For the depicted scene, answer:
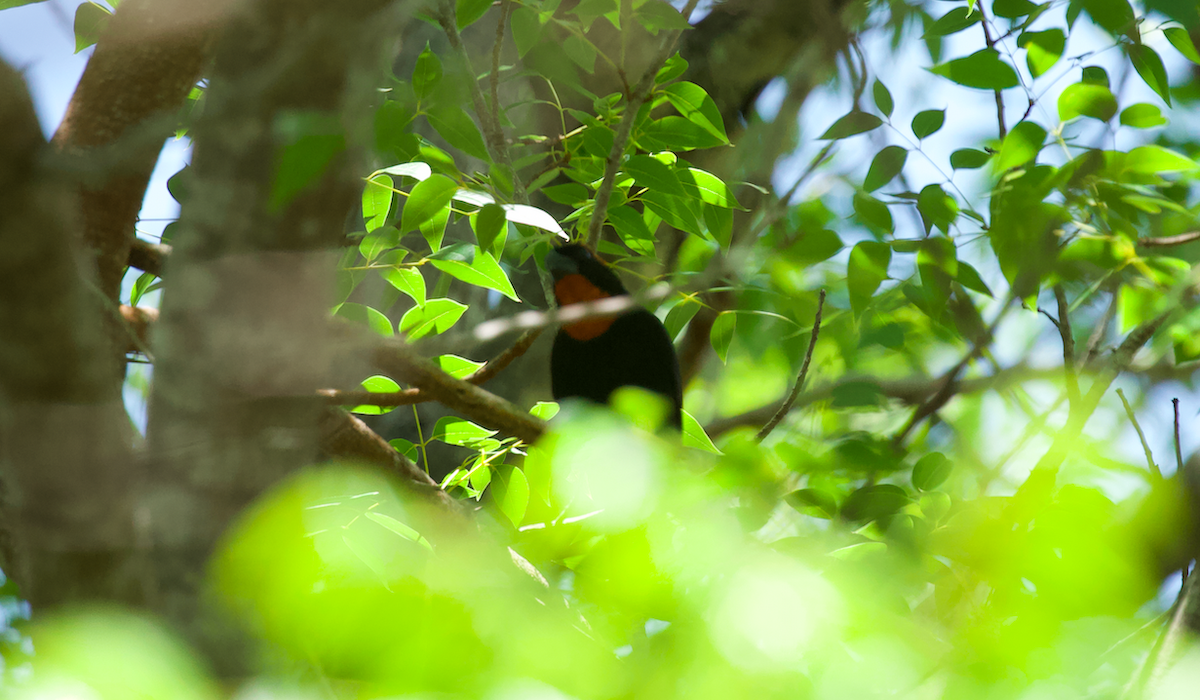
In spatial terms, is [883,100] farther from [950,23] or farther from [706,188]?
[706,188]

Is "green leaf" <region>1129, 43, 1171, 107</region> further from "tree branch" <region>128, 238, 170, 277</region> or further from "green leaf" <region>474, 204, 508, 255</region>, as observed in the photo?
"tree branch" <region>128, 238, 170, 277</region>

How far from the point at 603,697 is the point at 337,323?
0.92m

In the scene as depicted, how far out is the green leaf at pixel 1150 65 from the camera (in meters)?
1.30

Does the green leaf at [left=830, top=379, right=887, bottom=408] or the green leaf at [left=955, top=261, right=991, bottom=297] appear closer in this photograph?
the green leaf at [left=830, top=379, right=887, bottom=408]

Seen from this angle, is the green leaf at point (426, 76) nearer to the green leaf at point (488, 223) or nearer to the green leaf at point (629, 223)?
the green leaf at point (488, 223)

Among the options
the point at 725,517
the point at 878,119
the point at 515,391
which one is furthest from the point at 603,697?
the point at 515,391

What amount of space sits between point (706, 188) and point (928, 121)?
0.49 m

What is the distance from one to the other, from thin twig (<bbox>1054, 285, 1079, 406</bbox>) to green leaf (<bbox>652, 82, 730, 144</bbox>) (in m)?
0.88

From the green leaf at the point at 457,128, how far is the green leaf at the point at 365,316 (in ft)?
1.66

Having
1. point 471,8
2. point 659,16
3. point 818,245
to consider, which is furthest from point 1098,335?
point 471,8

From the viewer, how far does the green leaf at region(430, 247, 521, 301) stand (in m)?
1.54

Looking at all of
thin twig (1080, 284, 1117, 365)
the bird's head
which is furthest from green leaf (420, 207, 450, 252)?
thin twig (1080, 284, 1117, 365)

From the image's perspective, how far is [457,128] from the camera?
4.55ft

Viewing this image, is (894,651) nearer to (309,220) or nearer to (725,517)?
(725,517)
